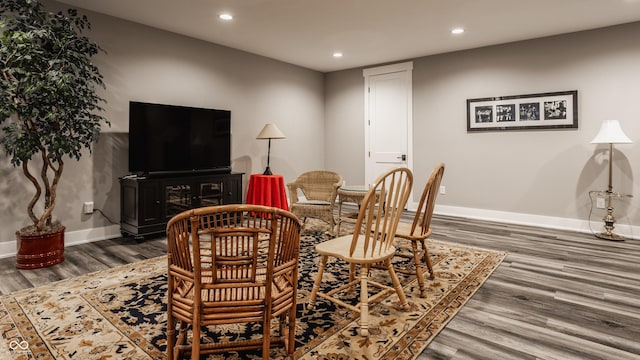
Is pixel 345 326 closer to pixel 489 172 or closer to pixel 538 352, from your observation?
pixel 538 352

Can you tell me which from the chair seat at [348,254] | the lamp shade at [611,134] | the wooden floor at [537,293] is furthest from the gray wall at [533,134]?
the chair seat at [348,254]

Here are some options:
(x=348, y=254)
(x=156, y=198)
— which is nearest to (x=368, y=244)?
(x=348, y=254)

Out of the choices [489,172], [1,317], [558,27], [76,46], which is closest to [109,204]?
[76,46]

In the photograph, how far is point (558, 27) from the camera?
4.41 metres

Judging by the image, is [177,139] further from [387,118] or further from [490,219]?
[490,219]

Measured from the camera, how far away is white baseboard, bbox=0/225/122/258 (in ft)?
11.4

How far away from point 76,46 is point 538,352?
424 centimetres

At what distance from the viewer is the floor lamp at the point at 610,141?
3.98 m

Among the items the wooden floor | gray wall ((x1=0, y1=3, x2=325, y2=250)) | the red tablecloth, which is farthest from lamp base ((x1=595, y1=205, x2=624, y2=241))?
gray wall ((x1=0, y1=3, x2=325, y2=250))

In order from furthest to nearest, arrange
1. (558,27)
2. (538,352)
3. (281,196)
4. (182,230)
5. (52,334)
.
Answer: (281,196)
(558,27)
(52,334)
(538,352)
(182,230)

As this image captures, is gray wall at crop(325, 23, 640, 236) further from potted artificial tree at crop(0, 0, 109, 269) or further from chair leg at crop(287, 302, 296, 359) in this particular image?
potted artificial tree at crop(0, 0, 109, 269)

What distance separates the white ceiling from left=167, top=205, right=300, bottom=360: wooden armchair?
2.93 m

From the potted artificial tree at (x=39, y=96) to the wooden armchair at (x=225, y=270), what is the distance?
7.51ft

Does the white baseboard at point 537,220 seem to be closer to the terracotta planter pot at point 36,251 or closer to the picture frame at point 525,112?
the picture frame at point 525,112
